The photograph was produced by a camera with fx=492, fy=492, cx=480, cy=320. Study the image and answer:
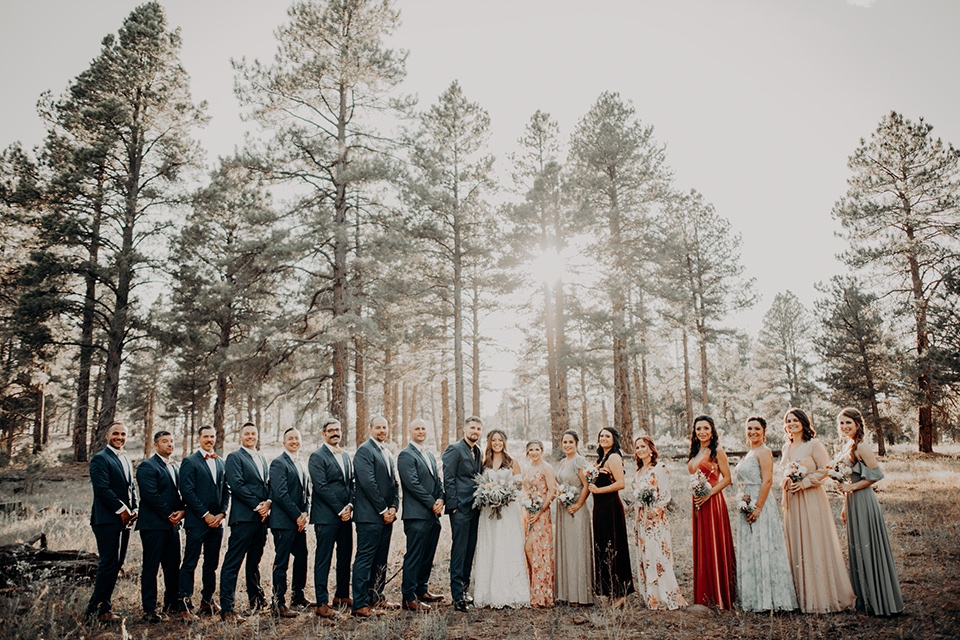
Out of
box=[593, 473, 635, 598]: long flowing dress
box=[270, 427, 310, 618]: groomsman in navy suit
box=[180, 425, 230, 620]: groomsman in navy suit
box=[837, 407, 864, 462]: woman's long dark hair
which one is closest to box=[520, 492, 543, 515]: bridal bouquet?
box=[593, 473, 635, 598]: long flowing dress

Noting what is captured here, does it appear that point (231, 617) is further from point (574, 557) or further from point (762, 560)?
point (762, 560)

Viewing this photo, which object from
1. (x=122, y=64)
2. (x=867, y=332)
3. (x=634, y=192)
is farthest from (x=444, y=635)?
(x=867, y=332)

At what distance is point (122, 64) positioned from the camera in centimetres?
1859

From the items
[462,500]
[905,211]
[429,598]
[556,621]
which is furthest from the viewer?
[905,211]

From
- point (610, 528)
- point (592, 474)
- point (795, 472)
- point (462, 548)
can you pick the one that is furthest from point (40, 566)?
point (795, 472)

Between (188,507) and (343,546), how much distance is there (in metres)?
1.95

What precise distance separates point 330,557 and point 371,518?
723mm

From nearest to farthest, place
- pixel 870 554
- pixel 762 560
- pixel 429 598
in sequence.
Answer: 1. pixel 870 554
2. pixel 762 560
3. pixel 429 598

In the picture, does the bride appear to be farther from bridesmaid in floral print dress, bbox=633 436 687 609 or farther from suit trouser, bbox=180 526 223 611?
suit trouser, bbox=180 526 223 611

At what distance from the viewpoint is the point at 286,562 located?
623 centimetres

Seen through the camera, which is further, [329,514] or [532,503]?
[532,503]

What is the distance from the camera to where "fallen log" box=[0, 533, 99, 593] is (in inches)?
Result: 253

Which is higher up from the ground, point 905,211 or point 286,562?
point 905,211

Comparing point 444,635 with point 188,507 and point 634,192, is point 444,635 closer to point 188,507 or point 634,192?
point 188,507
